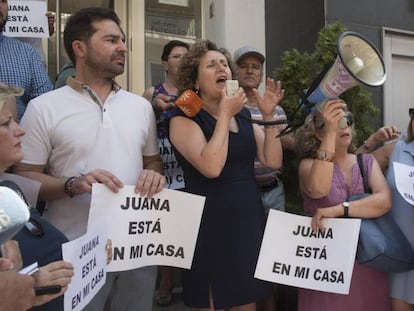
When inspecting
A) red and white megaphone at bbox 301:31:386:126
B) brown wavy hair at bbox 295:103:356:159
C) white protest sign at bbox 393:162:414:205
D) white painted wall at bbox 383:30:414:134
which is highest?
white painted wall at bbox 383:30:414:134

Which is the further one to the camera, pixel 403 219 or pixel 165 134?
pixel 165 134

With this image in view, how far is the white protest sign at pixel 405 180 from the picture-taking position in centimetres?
273

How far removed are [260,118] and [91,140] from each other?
125 cm

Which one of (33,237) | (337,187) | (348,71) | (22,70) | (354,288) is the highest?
(22,70)

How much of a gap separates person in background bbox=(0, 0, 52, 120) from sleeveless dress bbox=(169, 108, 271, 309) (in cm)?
111

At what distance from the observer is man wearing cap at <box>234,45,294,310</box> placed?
3457 millimetres

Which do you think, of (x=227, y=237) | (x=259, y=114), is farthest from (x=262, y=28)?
(x=227, y=237)

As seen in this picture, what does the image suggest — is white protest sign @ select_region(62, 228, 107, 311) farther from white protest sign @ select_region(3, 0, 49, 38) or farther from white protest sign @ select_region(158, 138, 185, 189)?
white protest sign @ select_region(3, 0, 49, 38)

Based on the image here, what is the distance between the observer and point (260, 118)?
331cm

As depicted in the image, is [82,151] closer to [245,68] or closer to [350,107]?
[245,68]

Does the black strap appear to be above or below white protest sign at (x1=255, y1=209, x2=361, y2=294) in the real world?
above

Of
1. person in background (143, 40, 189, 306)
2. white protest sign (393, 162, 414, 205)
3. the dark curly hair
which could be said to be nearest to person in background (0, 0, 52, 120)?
person in background (143, 40, 189, 306)

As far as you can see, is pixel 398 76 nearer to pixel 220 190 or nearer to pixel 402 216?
pixel 402 216

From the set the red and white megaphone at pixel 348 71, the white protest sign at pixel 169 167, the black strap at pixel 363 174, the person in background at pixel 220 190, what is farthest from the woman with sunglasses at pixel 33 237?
the black strap at pixel 363 174
